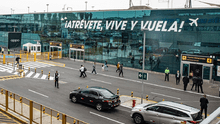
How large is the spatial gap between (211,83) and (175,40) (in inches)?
308

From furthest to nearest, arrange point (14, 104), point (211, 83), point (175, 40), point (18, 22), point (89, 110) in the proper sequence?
point (18, 22) → point (175, 40) → point (211, 83) → point (89, 110) → point (14, 104)

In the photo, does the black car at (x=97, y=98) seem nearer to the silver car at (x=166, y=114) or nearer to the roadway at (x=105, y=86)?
the roadway at (x=105, y=86)

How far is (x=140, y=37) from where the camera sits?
119ft

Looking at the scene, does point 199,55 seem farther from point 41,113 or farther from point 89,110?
point 41,113

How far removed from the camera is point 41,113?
1141 cm

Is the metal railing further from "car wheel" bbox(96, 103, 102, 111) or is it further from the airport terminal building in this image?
the airport terminal building

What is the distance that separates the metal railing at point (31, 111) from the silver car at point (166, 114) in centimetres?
478

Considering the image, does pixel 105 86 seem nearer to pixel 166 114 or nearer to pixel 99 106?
pixel 99 106

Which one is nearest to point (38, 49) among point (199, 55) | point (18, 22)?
point (18, 22)

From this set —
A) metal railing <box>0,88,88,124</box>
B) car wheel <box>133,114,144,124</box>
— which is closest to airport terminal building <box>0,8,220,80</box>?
car wheel <box>133,114,144,124</box>

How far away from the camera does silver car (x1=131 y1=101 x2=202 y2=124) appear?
39.0 ft

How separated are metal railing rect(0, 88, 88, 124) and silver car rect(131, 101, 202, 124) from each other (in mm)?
4777

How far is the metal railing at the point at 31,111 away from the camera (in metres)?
10.9

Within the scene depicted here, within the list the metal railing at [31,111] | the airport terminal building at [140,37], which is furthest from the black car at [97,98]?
the airport terminal building at [140,37]
